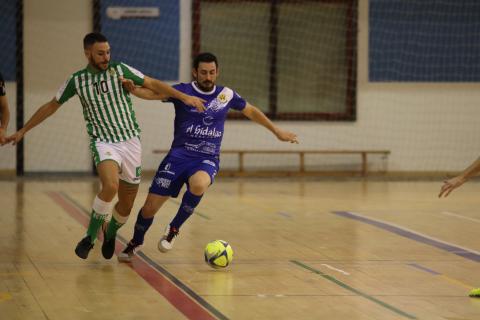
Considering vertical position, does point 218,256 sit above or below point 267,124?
below

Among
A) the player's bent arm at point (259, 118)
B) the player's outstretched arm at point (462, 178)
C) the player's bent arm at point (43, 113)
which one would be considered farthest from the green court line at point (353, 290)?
the player's bent arm at point (43, 113)

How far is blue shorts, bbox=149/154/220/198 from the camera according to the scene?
27.5 ft

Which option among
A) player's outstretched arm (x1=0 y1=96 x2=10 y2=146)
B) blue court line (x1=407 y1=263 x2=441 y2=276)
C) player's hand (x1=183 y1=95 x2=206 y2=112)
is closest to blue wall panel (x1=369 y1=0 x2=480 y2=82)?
blue court line (x1=407 y1=263 x2=441 y2=276)

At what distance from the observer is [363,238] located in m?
10.1

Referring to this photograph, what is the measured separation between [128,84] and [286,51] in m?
11.2

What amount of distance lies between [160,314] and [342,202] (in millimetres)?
8322

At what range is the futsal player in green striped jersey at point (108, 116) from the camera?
8039mm

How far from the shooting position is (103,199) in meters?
8.03

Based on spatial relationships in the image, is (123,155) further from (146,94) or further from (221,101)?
(221,101)

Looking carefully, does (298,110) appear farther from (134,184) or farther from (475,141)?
(134,184)

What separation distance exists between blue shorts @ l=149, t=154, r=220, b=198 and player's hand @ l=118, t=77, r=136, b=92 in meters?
0.70

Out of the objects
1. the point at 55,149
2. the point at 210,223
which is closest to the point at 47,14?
the point at 55,149

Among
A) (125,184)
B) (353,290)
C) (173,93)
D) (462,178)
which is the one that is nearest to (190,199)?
(125,184)

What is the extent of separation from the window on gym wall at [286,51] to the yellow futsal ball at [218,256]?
11190 millimetres
